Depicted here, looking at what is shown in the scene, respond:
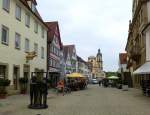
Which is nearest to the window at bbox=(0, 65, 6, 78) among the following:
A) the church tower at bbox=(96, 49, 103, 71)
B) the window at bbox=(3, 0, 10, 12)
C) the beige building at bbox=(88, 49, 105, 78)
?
the window at bbox=(3, 0, 10, 12)

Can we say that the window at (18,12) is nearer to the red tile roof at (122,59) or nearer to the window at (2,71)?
the window at (2,71)

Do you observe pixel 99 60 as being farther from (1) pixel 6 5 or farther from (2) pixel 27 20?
(1) pixel 6 5

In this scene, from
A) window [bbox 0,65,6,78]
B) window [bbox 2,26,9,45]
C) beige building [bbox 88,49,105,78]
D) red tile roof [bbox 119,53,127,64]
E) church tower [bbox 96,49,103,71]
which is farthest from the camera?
church tower [bbox 96,49,103,71]

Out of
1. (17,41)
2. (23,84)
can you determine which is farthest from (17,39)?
(23,84)

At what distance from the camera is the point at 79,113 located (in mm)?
14719

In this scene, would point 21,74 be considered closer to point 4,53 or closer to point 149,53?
point 4,53

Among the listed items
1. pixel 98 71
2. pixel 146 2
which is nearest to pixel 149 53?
pixel 146 2

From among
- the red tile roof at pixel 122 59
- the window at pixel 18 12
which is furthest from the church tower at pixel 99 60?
the window at pixel 18 12

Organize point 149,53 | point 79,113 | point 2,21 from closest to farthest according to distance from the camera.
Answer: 1. point 79,113
2. point 2,21
3. point 149,53

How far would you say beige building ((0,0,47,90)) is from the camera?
27.4 metres

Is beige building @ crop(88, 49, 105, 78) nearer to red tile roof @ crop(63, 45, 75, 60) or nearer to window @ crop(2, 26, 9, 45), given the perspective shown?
red tile roof @ crop(63, 45, 75, 60)

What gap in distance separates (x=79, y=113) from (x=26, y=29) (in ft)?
68.3

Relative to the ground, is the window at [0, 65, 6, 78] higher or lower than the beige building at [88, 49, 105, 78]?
lower

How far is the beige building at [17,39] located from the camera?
27.4m
